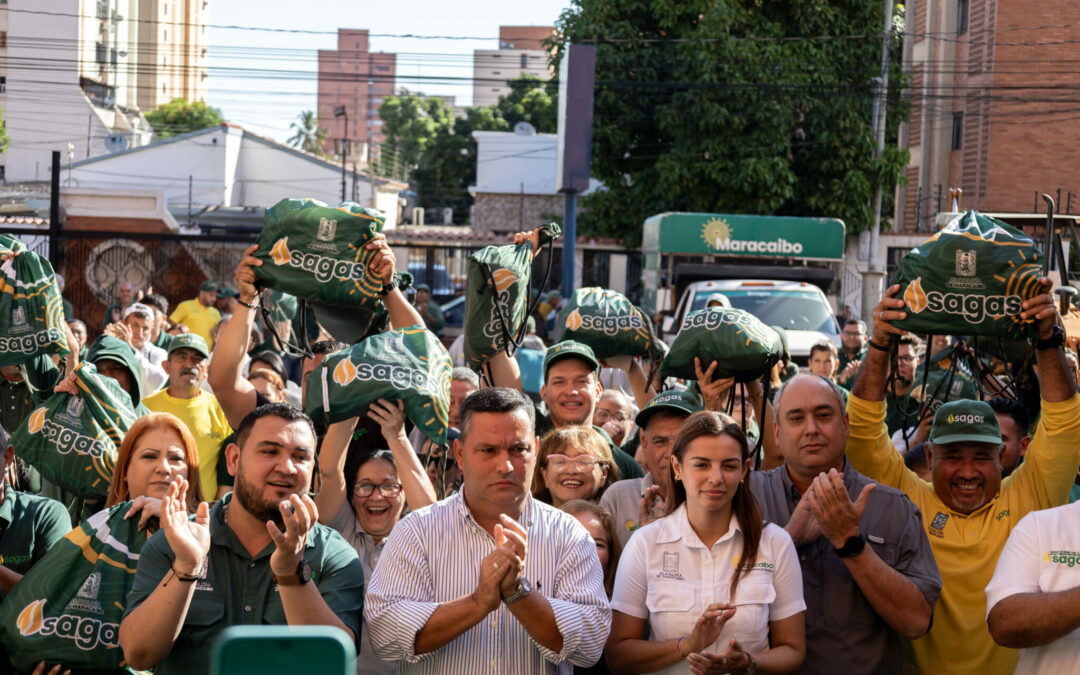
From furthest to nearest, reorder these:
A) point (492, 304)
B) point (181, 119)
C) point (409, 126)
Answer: point (181, 119) → point (409, 126) → point (492, 304)

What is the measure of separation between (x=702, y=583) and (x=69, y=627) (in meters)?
2.15

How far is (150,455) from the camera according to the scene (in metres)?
4.85

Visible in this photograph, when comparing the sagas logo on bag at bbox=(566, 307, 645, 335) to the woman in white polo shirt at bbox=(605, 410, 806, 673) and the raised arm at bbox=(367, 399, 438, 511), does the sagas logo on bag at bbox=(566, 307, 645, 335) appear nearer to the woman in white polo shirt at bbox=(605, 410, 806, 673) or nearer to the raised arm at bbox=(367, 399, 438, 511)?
the raised arm at bbox=(367, 399, 438, 511)

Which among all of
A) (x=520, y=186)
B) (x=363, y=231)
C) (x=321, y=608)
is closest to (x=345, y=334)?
(x=363, y=231)

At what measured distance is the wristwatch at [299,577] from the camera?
3711 millimetres

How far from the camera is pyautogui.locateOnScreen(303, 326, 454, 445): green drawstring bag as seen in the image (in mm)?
4797

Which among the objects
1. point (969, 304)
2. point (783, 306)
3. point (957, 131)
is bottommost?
point (783, 306)

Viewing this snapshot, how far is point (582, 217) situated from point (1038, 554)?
23478 mm

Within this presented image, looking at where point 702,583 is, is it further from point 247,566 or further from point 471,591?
point 247,566

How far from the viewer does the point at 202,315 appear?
46.2 ft

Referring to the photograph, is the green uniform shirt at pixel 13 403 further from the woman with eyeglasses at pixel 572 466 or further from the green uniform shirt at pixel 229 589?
the green uniform shirt at pixel 229 589

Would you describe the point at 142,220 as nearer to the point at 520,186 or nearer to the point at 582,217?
the point at 582,217

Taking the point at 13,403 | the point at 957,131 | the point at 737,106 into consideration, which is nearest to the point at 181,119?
the point at 957,131

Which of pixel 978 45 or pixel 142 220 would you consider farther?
pixel 978 45
